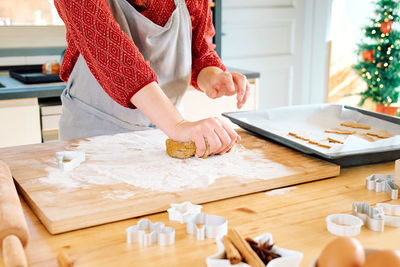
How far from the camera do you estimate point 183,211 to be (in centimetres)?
76

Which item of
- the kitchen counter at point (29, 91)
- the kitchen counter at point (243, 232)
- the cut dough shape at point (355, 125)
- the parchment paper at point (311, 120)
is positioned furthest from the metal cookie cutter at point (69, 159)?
the kitchen counter at point (29, 91)

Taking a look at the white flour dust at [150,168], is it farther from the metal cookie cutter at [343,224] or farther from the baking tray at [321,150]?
the metal cookie cutter at [343,224]

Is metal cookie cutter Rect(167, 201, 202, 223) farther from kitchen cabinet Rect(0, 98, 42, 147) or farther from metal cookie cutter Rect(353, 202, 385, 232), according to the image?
kitchen cabinet Rect(0, 98, 42, 147)

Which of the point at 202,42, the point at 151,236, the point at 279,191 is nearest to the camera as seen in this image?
the point at 151,236

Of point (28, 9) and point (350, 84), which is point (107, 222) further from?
point (350, 84)

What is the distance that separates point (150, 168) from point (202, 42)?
55 cm

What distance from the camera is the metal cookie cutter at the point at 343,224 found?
0.69m

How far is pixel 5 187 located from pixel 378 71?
4191 mm

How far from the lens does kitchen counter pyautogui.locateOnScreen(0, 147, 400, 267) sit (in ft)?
2.07

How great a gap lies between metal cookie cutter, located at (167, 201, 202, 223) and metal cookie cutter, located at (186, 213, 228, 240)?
0.01m

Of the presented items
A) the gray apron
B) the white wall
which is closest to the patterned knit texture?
the gray apron

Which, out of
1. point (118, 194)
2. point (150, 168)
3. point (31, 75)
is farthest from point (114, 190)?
point (31, 75)

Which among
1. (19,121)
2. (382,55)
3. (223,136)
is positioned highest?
(223,136)

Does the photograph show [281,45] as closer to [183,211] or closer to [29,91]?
[29,91]
